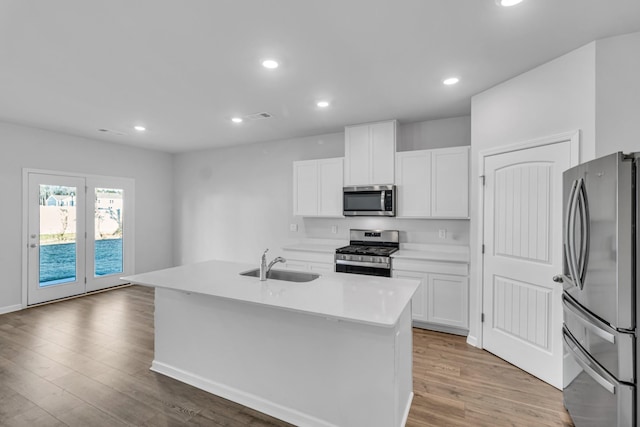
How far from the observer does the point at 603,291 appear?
165 centimetres

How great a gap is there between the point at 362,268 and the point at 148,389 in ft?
8.33

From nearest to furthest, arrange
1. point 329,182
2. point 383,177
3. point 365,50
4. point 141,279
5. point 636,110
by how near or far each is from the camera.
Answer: point 636,110 → point 365,50 → point 141,279 → point 383,177 → point 329,182

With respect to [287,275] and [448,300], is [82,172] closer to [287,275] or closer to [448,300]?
[287,275]

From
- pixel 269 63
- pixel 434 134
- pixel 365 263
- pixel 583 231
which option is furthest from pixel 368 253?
pixel 269 63

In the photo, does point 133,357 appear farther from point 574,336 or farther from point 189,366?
point 574,336

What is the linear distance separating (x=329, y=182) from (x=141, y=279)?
275 centimetres

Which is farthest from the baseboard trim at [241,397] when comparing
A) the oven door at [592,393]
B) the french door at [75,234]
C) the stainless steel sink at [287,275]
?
the french door at [75,234]

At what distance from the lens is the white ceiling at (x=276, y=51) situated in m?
1.91

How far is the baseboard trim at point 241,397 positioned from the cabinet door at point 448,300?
2064 millimetres

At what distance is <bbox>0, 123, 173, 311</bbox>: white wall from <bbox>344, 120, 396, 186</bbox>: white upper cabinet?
4213mm

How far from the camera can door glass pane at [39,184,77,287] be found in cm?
470

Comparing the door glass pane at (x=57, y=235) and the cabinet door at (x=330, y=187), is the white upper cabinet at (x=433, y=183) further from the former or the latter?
the door glass pane at (x=57, y=235)

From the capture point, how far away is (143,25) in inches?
80.7

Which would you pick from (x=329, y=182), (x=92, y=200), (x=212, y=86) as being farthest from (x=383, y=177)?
(x=92, y=200)
